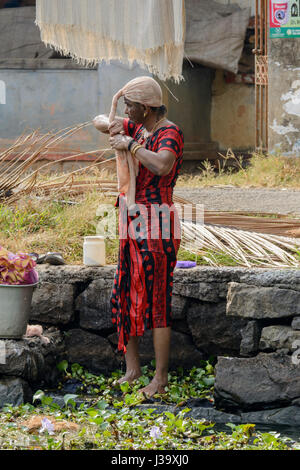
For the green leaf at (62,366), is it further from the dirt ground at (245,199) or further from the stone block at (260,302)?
the dirt ground at (245,199)

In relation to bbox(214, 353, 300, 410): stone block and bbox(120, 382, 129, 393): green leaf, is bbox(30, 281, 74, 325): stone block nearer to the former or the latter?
bbox(120, 382, 129, 393): green leaf

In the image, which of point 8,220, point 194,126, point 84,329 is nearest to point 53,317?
point 84,329

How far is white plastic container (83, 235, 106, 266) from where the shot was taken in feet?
19.7

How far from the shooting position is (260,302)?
5469 millimetres

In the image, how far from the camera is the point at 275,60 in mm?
10695

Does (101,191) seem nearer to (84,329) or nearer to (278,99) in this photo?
(84,329)

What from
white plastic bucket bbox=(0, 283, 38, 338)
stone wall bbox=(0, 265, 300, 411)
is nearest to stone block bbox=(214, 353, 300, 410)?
stone wall bbox=(0, 265, 300, 411)

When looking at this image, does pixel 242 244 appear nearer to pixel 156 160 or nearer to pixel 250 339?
pixel 250 339

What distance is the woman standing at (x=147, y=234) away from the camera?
520cm

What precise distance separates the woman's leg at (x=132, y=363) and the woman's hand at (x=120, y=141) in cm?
123

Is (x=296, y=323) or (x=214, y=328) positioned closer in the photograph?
(x=296, y=323)

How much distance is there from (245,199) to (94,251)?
2821mm

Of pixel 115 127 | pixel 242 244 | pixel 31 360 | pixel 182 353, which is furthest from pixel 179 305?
pixel 115 127

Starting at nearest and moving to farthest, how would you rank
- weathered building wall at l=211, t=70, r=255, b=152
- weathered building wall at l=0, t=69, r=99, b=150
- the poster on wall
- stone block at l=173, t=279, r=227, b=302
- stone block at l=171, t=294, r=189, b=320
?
stone block at l=173, t=279, r=227, b=302
stone block at l=171, t=294, r=189, b=320
the poster on wall
weathered building wall at l=0, t=69, r=99, b=150
weathered building wall at l=211, t=70, r=255, b=152
